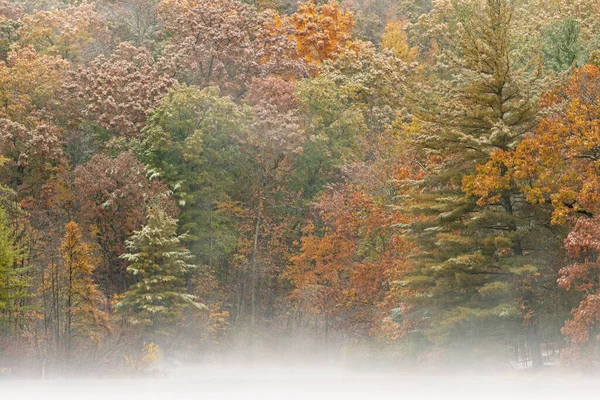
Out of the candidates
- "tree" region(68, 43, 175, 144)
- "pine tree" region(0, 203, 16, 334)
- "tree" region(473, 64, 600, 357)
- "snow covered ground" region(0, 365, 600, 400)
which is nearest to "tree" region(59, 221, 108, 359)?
"pine tree" region(0, 203, 16, 334)

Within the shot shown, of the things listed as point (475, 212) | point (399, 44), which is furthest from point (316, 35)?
point (475, 212)

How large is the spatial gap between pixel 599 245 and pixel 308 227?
25.4 metres

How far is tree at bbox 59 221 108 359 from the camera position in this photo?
39156 millimetres

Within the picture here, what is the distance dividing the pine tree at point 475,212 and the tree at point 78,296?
14.3 metres

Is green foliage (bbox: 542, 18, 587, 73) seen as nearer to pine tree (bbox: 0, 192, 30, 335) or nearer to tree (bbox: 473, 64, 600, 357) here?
tree (bbox: 473, 64, 600, 357)

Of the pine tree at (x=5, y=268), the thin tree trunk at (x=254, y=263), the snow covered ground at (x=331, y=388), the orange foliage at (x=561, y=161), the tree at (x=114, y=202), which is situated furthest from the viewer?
the thin tree trunk at (x=254, y=263)

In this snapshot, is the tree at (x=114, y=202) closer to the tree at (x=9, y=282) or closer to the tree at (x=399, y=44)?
the tree at (x=9, y=282)

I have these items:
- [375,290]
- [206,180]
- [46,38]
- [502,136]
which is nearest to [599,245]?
[502,136]

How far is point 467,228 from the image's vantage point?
35281 mm

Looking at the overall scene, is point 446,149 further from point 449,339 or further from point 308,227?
point 308,227

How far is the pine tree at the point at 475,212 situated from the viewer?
112 feet

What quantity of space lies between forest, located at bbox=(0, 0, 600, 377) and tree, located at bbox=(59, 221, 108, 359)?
0.17 meters

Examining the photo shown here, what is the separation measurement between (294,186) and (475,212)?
24063 millimetres

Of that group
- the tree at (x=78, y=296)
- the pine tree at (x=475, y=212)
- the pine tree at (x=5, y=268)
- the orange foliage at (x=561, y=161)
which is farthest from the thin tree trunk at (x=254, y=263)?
the orange foliage at (x=561, y=161)
